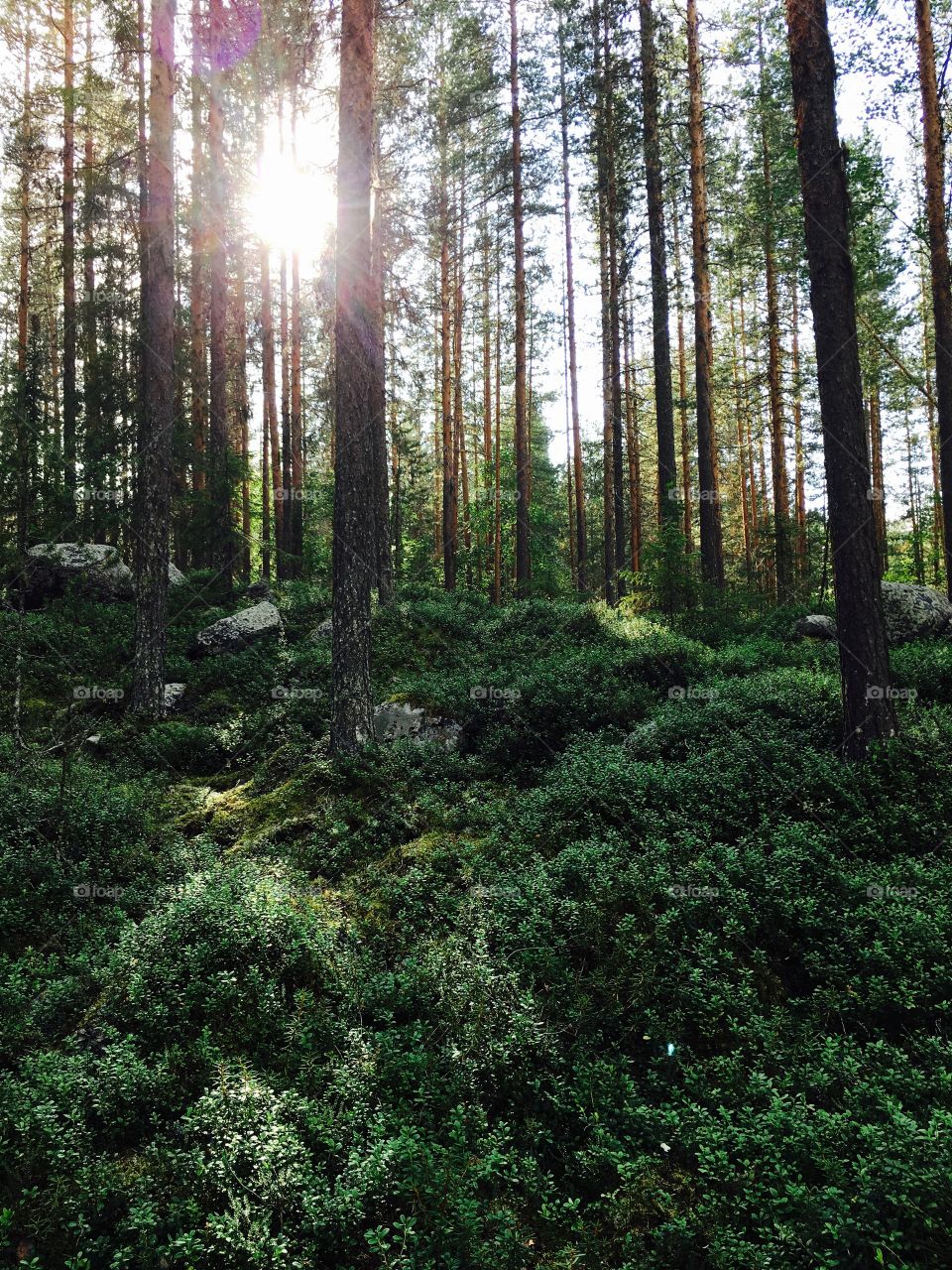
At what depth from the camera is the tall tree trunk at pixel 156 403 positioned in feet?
35.0

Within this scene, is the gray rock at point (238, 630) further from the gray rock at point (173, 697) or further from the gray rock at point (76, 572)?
the gray rock at point (76, 572)

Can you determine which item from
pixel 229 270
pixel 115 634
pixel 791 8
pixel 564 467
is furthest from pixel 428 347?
pixel 791 8

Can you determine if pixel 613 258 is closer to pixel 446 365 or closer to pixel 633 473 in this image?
pixel 446 365

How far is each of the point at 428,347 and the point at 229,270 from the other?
25.0 ft

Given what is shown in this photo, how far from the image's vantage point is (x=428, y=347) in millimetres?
26562

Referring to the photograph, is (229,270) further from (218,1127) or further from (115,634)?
(218,1127)

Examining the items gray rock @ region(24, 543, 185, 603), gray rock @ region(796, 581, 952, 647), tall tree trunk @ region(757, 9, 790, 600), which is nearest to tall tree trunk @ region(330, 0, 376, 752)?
gray rock @ region(24, 543, 185, 603)

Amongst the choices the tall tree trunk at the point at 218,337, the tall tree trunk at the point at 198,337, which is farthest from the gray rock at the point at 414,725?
the tall tree trunk at the point at 198,337

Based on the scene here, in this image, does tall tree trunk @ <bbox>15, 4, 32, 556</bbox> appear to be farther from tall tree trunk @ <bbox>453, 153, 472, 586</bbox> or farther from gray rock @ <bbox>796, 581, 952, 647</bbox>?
gray rock @ <bbox>796, 581, 952, 647</bbox>

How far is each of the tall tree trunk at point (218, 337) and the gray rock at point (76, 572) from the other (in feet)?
7.42

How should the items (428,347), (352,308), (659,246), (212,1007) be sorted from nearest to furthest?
(212,1007), (352,308), (659,246), (428,347)

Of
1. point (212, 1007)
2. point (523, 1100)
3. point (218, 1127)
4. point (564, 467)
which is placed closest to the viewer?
point (218, 1127)

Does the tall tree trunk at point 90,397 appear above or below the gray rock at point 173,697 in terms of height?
above

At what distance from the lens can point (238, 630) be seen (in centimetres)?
1354
